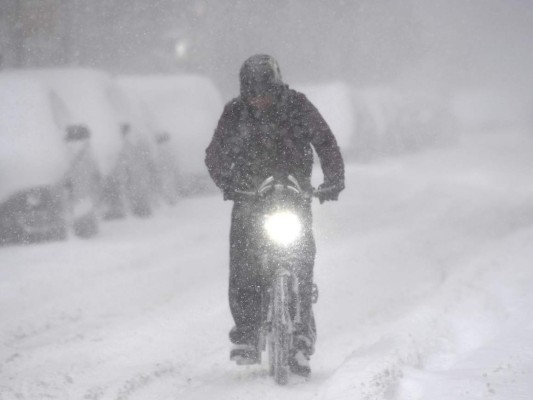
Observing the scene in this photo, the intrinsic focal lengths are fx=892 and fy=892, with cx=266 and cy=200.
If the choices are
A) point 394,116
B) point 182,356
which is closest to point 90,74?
point 182,356

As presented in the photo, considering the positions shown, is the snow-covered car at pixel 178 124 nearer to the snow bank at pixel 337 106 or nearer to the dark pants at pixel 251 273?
the snow bank at pixel 337 106

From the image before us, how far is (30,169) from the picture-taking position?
33.3ft

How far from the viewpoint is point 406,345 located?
5.86 m

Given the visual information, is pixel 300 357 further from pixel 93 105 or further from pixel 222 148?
pixel 93 105

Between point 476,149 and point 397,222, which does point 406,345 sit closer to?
point 397,222

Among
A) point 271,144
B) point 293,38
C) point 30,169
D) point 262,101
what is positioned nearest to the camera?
point 262,101

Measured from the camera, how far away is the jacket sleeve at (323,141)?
17.1ft

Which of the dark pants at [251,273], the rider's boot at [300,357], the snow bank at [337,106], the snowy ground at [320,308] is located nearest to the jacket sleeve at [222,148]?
the dark pants at [251,273]

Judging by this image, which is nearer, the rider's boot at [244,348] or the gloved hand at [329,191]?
the gloved hand at [329,191]

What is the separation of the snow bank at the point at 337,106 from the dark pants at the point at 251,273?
15092 millimetres

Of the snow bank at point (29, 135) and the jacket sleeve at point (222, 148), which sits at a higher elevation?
the snow bank at point (29, 135)

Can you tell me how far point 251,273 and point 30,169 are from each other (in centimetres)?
546

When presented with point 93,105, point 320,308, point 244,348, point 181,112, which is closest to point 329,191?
point 244,348

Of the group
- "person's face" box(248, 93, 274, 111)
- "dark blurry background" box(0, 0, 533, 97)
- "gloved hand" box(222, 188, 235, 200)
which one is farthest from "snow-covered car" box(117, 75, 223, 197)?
"dark blurry background" box(0, 0, 533, 97)
